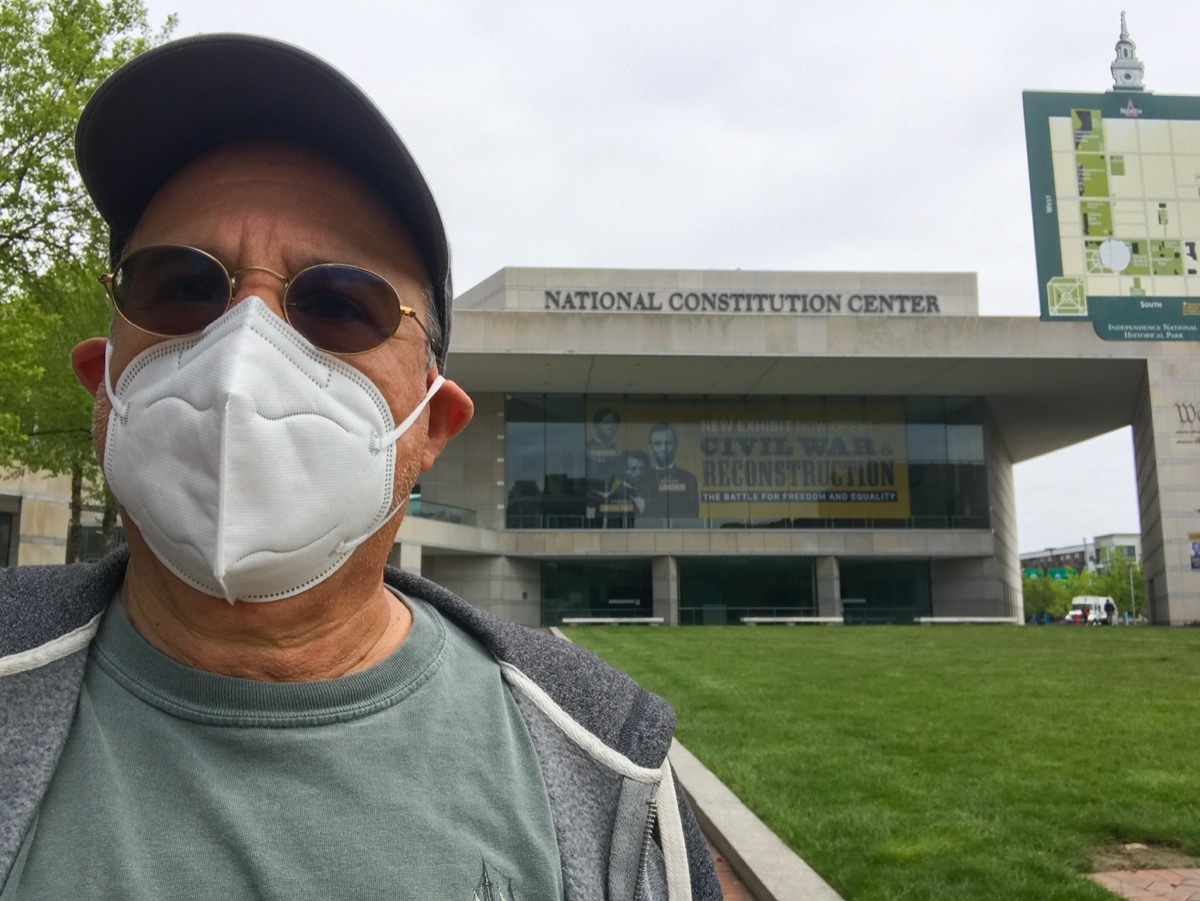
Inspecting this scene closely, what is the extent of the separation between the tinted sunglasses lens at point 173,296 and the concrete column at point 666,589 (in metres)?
33.4

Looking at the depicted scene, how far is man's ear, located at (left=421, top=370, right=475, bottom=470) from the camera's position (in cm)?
181

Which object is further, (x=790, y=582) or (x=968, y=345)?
(x=790, y=582)

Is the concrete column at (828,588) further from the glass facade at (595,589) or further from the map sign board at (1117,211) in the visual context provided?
the map sign board at (1117,211)

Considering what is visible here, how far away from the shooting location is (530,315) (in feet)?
103

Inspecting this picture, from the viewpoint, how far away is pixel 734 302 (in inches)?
1459

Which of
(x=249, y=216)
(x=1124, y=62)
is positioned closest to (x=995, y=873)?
(x=249, y=216)

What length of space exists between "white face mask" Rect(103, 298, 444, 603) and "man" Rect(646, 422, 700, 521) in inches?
1317

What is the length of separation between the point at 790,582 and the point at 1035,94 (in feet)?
60.5

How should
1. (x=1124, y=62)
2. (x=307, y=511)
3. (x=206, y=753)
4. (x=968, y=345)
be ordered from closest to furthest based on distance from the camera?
(x=206, y=753) → (x=307, y=511) → (x=1124, y=62) → (x=968, y=345)

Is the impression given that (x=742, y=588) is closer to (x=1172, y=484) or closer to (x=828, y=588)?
(x=828, y=588)

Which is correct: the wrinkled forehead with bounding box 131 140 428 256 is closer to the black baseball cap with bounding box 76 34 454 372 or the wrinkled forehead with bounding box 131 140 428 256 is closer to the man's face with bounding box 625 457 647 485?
the black baseball cap with bounding box 76 34 454 372

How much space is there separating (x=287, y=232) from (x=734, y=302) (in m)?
36.3

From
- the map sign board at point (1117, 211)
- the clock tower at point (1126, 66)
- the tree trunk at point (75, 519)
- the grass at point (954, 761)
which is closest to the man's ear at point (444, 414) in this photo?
the grass at point (954, 761)

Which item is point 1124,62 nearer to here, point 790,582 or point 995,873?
point 790,582
